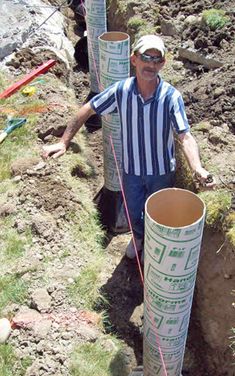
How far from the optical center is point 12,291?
4.23 m

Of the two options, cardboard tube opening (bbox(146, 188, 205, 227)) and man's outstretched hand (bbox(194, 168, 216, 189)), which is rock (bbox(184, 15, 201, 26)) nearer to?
man's outstretched hand (bbox(194, 168, 216, 189))

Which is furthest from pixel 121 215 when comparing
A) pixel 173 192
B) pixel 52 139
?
pixel 173 192

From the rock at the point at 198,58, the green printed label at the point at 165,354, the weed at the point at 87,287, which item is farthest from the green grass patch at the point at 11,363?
the rock at the point at 198,58

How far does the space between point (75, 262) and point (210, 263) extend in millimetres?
1250

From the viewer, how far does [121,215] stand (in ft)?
19.2

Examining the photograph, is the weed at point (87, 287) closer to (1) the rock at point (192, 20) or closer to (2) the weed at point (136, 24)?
(1) the rock at point (192, 20)

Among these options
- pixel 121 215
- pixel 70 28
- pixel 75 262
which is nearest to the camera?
pixel 75 262

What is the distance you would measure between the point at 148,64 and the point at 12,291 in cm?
222

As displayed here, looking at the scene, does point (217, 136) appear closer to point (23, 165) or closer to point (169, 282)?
point (23, 165)

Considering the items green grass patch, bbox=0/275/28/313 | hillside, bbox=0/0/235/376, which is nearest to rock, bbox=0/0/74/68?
hillside, bbox=0/0/235/376

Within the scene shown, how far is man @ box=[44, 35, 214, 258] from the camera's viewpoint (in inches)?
162

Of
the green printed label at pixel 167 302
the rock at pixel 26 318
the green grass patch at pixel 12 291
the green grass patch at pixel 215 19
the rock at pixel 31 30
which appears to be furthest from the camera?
the rock at pixel 31 30

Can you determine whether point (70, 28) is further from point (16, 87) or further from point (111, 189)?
point (111, 189)

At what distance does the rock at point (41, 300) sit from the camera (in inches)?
161
